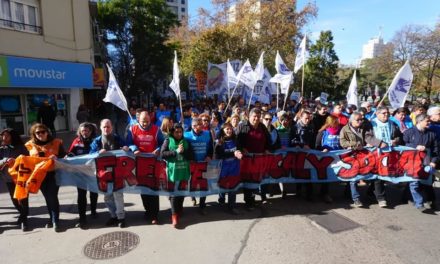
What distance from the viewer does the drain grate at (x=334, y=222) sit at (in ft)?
15.5

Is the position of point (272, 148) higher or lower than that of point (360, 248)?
higher

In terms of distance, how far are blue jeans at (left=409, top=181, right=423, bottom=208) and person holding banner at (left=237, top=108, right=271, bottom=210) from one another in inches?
108

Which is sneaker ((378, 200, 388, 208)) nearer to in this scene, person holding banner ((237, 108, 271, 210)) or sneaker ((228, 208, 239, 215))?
person holding banner ((237, 108, 271, 210))

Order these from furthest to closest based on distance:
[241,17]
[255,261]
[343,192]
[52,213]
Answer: [241,17], [343,192], [52,213], [255,261]

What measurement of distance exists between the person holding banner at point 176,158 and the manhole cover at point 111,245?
2.40 feet

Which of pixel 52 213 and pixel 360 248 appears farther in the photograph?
pixel 52 213

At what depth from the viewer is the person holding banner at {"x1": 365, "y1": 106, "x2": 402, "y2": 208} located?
5641 millimetres

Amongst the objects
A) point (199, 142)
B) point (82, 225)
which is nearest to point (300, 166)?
point (199, 142)

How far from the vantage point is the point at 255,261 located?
3.84 meters

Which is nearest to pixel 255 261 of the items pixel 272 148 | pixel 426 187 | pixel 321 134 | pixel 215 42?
pixel 272 148

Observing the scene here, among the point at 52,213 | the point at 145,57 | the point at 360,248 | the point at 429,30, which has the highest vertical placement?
the point at 429,30

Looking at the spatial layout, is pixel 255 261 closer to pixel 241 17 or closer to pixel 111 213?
pixel 111 213

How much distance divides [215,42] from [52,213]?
2047cm

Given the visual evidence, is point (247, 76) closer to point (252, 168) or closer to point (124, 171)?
point (252, 168)
